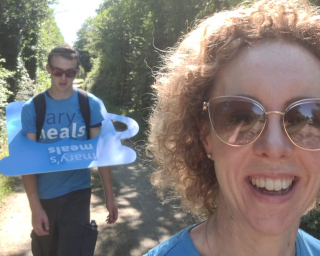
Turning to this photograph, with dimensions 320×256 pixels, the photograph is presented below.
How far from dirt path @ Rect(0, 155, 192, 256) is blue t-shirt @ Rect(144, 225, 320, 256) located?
3025mm

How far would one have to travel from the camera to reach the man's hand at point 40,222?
8.44 feet

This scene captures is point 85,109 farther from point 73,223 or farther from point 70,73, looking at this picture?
point 73,223

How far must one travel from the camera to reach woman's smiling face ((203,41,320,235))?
3.46 ft

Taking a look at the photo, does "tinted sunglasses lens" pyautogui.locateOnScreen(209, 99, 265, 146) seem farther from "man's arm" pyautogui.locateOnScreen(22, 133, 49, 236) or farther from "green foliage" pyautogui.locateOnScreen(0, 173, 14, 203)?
"green foliage" pyautogui.locateOnScreen(0, 173, 14, 203)

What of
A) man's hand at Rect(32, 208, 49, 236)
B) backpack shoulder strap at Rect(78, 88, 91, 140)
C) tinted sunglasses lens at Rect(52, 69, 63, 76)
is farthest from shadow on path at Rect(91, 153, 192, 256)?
tinted sunglasses lens at Rect(52, 69, 63, 76)

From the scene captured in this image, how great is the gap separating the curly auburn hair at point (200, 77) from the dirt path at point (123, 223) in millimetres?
2851

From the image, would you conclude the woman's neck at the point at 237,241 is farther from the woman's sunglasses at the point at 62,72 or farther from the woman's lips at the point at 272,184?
the woman's sunglasses at the point at 62,72

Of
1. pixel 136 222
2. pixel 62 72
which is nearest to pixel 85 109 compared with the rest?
pixel 62 72

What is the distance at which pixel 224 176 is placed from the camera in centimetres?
115

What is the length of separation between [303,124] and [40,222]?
215cm

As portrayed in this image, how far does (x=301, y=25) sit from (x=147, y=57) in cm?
1086

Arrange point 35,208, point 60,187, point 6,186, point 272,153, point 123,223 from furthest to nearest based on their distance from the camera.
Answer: point 6,186 → point 123,223 → point 60,187 → point 35,208 → point 272,153

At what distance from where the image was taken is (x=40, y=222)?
2582 mm

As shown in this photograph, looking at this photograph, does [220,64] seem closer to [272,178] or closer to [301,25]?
[301,25]
